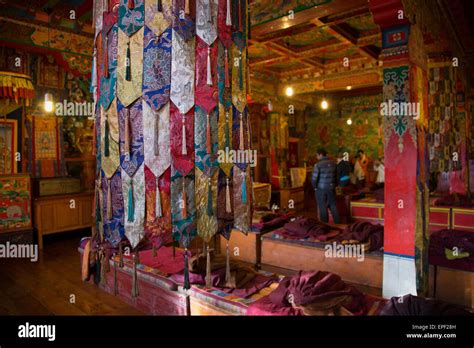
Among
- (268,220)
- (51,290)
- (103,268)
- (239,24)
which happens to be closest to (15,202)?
(51,290)

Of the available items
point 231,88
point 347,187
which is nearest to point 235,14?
point 231,88

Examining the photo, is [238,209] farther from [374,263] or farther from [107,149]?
[374,263]

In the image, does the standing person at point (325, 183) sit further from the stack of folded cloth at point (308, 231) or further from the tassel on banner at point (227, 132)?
the tassel on banner at point (227, 132)

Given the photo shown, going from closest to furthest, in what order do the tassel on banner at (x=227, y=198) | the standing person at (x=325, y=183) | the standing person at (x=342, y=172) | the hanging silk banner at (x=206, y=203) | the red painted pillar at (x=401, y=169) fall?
the hanging silk banner at (x=206, y=203) < the tassel on banner at (x=227, y=198) < the red painted pillar at (x=401, y=169) < the standing person at (x=325, y=183) < the standing person at (x=342, y=172)

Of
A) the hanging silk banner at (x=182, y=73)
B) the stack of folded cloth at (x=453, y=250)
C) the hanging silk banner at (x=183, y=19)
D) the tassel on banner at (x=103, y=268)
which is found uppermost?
the hanging silk banner at (x=183, y=19)

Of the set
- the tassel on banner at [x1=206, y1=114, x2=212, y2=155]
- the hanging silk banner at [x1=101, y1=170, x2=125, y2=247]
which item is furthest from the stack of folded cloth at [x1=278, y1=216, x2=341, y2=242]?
the hanging silk banner at [x1=101, y1=170, x2=125, y2=247]

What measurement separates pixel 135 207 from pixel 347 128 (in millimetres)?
13204

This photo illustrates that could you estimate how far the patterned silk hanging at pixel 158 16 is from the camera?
160 centimetres

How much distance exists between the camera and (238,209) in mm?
1876

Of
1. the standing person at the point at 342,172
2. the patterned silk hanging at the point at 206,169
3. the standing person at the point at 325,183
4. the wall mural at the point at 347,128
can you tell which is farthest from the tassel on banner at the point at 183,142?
the wall mural at the point at 347,128

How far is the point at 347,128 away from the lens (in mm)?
13711

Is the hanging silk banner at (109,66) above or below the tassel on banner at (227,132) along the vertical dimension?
above

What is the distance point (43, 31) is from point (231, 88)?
6173mm

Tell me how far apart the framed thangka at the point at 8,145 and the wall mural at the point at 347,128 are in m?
10.5
